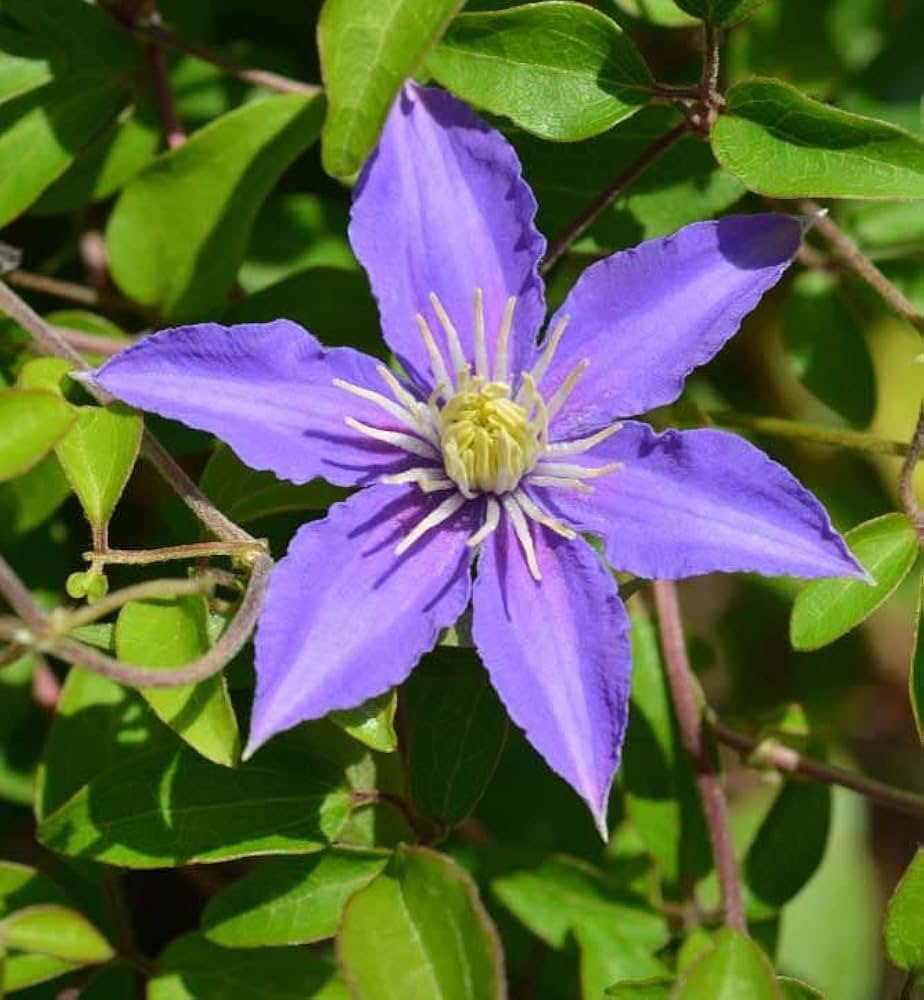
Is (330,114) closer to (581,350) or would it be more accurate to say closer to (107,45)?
(581,350)

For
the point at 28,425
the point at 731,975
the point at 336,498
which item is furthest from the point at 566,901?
the point at 28,425

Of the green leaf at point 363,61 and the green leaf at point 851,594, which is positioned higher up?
the green leaf at point 363,61

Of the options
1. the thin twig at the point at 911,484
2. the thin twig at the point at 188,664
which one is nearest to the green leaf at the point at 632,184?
the thin twig at the point at 911,484

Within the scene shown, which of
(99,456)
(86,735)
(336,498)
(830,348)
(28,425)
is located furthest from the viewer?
(830,348)

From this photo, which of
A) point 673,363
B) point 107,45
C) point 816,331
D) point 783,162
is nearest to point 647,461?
point 673,363

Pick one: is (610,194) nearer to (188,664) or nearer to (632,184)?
(632,184)

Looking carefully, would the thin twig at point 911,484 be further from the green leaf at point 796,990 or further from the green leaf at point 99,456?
the green leaf at point 99,456
